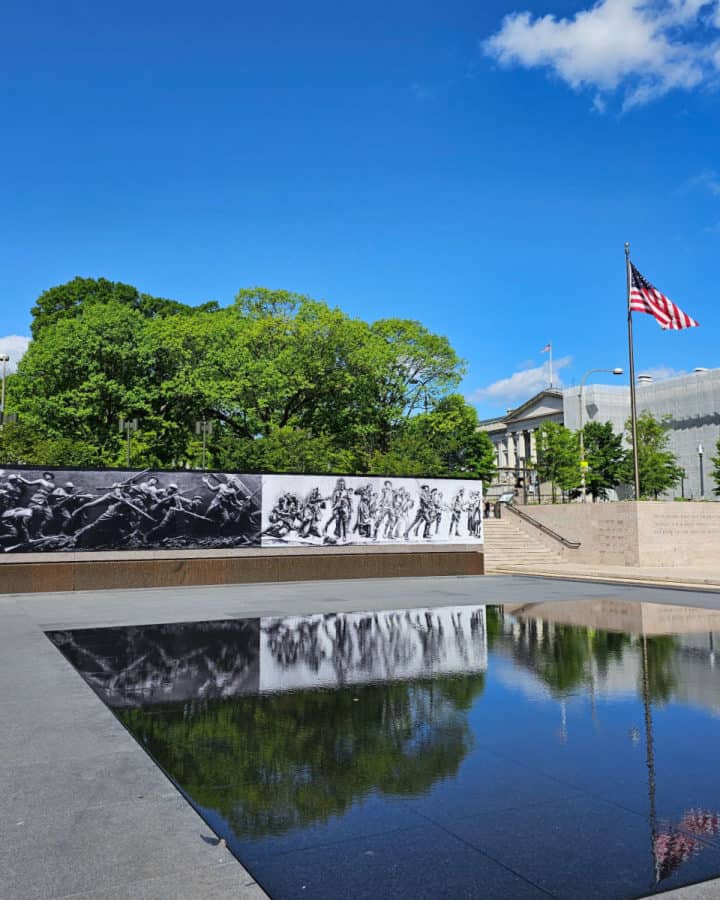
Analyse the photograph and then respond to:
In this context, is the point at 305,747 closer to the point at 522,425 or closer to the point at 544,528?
the point at 544,528

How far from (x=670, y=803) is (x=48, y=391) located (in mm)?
42911

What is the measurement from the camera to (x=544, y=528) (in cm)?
3762

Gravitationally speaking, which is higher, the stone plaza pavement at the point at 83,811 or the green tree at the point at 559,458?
the green tree at the point at 559,458

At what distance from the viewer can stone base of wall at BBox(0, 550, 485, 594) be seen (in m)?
22.6

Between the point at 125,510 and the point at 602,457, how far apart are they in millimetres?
57238

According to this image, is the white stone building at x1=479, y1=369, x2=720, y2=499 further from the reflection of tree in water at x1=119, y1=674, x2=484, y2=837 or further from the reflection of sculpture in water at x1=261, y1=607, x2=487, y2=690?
the reflection of tree in water at x1=119, y1=674, x2=484, y2=837

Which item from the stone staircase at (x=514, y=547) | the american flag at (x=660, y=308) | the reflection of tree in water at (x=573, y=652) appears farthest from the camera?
the stone staircase at (x=514, y=547)

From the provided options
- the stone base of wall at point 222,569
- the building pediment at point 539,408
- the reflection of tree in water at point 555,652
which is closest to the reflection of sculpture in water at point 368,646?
the reflection of tree in water at point 555,652

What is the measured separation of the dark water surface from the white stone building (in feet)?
206

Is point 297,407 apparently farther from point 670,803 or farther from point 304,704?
point 670,803

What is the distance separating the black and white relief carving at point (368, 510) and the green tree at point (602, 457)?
1775 inches

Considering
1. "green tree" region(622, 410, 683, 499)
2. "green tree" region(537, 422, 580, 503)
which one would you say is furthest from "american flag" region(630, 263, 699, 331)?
"green tree" region(622, 410, 683, 499)

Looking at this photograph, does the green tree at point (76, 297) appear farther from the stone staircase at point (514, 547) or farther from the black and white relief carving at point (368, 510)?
the black and white relief carving at point (368, 510)

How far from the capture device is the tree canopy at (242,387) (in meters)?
42.1
